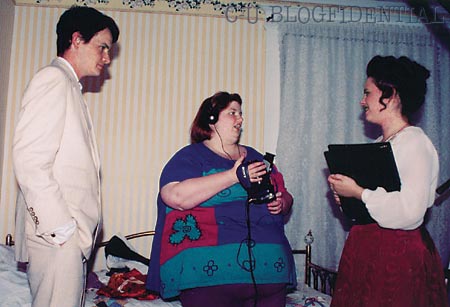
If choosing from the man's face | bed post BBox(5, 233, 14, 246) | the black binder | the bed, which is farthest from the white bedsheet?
the man's face

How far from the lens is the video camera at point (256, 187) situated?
5.79ft

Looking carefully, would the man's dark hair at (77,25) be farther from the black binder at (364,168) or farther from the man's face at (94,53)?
the black binder at (364,168)

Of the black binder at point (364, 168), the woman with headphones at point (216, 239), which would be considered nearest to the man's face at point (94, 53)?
the woman with headphones at point (216, 239)

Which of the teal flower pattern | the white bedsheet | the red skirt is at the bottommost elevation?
the white bedsheet

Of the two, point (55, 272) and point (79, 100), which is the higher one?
point (79, 100)

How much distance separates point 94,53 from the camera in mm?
1728

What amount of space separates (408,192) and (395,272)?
0.29m

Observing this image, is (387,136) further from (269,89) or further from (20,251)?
(269,89)

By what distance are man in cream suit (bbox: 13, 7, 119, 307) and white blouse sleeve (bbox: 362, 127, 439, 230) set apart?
40.3 inches

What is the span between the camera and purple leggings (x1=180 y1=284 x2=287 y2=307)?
1662 mm

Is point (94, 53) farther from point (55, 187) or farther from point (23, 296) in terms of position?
point (23, 296)

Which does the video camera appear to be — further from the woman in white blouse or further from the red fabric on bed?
the red fabric on bed

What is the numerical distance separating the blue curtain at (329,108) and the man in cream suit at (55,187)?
2.07 m

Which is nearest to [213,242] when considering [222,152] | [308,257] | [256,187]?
[256,187]
